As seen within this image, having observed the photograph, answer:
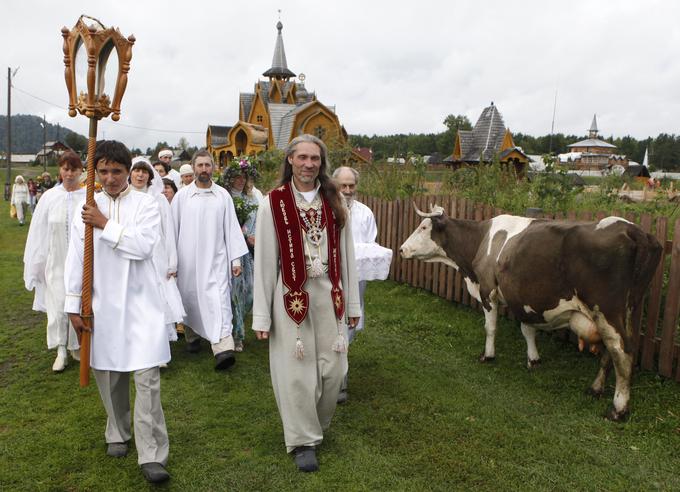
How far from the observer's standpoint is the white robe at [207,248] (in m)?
5.82

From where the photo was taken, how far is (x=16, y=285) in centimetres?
955

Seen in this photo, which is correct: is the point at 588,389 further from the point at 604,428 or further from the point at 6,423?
the point at 6,423

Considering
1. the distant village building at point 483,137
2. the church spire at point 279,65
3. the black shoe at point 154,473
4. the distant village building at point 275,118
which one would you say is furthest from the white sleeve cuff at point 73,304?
the church spire at point 279,65

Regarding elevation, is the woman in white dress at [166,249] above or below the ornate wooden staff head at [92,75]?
below

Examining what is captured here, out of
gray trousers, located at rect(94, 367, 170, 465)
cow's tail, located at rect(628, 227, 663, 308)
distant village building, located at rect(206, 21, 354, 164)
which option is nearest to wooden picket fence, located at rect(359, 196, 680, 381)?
cow's tail, located at rect(628, 227, 663, 308)

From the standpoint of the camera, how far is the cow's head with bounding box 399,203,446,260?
22.2 feet

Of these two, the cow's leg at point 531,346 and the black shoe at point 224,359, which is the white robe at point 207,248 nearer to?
the black shoe at point 224,359

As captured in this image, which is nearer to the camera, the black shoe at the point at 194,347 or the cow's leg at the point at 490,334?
the cow's leg at the point at 490,334

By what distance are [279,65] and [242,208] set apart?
46.9 meters

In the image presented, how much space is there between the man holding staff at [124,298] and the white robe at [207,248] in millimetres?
2184

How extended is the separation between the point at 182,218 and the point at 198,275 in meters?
0.63

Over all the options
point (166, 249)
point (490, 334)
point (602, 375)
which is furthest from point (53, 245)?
point (602, 375)

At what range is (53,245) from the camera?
224 inches

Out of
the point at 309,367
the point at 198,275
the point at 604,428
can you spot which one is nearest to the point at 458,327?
the point at 604,428
